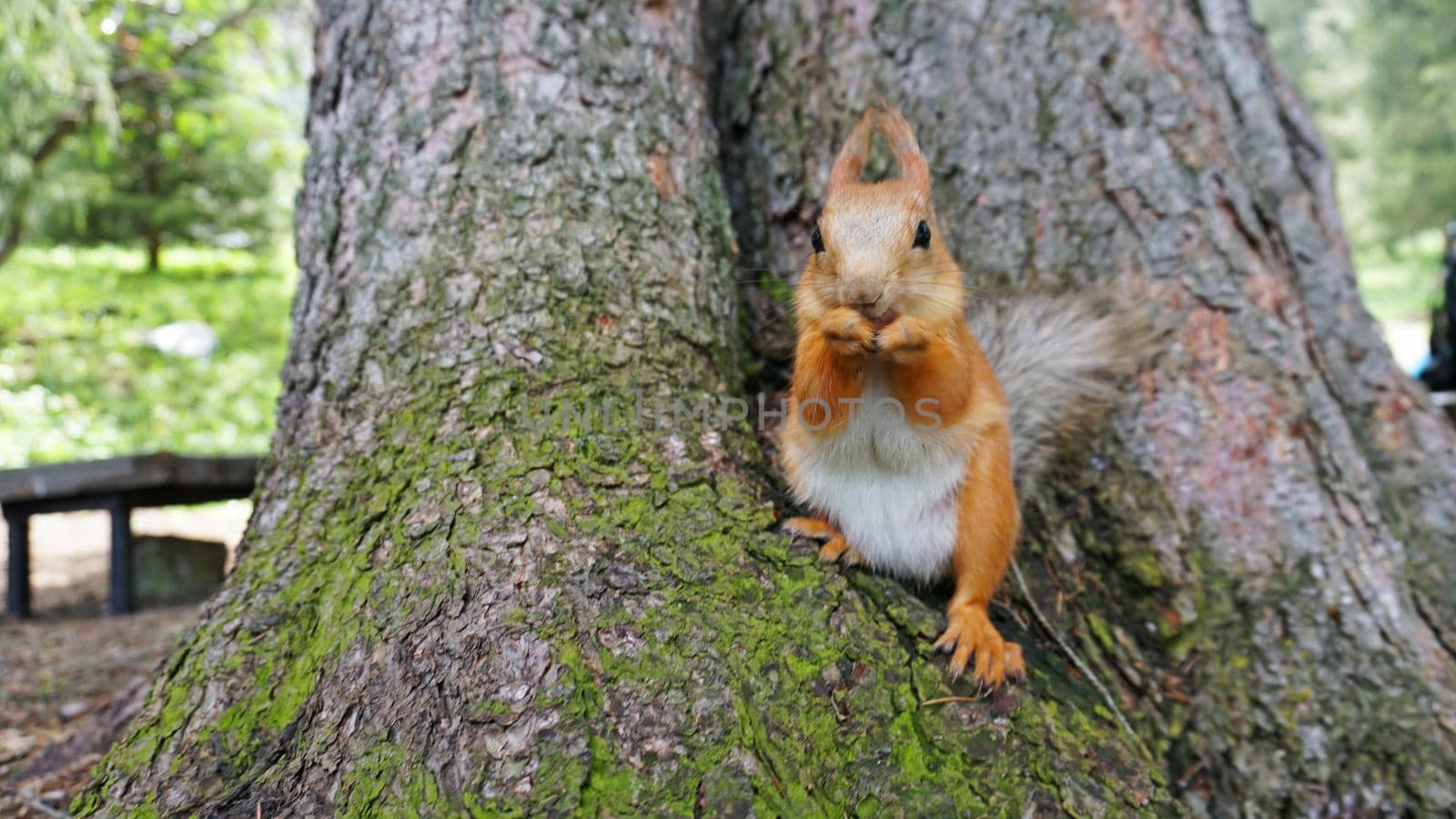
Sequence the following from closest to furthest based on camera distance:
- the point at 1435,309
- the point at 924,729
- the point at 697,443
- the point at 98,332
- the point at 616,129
A: the point at 924,729, the point at 697,443, the point at 616,129, the point at 1435,309, the point at 98,332

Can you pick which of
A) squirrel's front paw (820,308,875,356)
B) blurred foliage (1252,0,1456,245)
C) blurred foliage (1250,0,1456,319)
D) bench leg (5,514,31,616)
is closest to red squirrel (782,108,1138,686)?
squirrel's front paw (820,308,875,356)

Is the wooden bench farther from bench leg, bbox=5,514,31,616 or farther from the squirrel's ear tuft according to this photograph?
the squirrel's ear tuft

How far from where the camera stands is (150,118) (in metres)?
7.12

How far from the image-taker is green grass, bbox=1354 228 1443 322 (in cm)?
1227

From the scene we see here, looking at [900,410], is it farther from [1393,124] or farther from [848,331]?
[1393,124]

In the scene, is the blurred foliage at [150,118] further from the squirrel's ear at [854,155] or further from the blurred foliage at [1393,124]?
the blurred foliage at [1393,124]

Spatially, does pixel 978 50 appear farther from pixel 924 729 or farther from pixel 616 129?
pixel 924 729

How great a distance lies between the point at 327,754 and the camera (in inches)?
44.8

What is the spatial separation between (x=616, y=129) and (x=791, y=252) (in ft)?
1.45

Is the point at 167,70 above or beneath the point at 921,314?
above

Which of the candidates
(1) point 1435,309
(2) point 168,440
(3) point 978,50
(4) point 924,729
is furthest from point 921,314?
(2) point 168,440

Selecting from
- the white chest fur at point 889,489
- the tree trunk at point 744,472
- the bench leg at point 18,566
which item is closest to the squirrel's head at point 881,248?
the white chest fur at point 889,489

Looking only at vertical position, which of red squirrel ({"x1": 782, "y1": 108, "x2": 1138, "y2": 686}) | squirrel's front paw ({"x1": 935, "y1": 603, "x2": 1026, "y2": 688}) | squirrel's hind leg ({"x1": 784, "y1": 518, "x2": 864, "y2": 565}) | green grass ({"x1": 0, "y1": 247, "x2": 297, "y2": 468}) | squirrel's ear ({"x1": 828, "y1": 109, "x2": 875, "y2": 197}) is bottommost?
green grass ({"x1": 0, "y1": 247, "x2": 297, "y2": 468})

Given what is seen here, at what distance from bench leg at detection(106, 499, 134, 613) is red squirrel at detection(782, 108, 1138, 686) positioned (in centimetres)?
295
